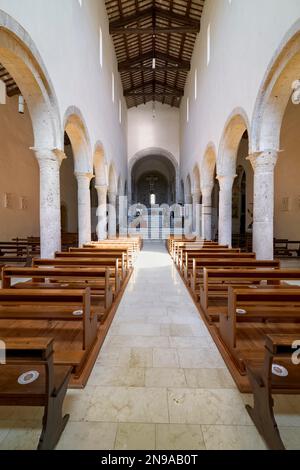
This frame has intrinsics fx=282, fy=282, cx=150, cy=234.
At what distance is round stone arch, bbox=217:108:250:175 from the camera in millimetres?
8445

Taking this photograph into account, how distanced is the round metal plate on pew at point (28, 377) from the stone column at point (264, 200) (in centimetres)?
570

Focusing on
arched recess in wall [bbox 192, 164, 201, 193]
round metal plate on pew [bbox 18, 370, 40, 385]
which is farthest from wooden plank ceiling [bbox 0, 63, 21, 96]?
round metal plate on pew [bbox 18, 370, 40, 385]

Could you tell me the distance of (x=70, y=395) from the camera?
224cm

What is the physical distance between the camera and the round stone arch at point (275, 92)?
16.5 feet

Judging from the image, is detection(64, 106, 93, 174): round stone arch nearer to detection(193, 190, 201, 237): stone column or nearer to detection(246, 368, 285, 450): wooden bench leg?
detection(193, 190, 201, 237): stone column

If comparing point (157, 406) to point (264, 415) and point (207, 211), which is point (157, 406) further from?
point (207, 211)

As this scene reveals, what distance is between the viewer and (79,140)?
29.9 feet

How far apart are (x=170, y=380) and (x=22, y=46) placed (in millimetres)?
5767

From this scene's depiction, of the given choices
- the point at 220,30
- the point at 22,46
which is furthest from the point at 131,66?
the point at 22,46

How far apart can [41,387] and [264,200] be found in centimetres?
591

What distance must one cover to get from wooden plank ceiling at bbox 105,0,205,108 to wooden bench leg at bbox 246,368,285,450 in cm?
1450

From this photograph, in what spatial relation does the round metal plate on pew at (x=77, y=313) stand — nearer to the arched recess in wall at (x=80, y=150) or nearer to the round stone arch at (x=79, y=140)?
the arched recess in wall at (x=80, y=150)

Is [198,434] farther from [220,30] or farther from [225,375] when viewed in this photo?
[220,30]

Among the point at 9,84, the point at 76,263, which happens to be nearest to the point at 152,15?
the point at 9,84
